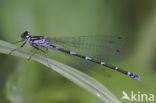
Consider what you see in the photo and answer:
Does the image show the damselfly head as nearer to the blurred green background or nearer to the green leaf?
the blurred green background

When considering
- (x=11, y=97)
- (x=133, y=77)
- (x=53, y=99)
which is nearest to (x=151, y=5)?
(x=133, y=77)

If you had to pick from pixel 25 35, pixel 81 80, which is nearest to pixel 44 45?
pixel 25 35

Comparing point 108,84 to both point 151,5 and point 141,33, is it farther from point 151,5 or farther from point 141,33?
point 151,5

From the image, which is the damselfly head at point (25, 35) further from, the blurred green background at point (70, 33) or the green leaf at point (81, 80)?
the green leaf at point (81, 80)

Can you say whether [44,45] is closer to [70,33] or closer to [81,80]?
[70,33]

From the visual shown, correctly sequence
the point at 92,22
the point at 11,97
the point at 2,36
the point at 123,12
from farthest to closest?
the point at 123,12 < the point at 92,22 < the point at 2,36 < the point at 11,97

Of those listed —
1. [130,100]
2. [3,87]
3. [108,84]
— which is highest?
[3,87]

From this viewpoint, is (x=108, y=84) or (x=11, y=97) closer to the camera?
(x=11, y=97)

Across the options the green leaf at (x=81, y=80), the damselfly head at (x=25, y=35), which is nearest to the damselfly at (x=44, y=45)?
the damselfly head at (x=25, y=35)
